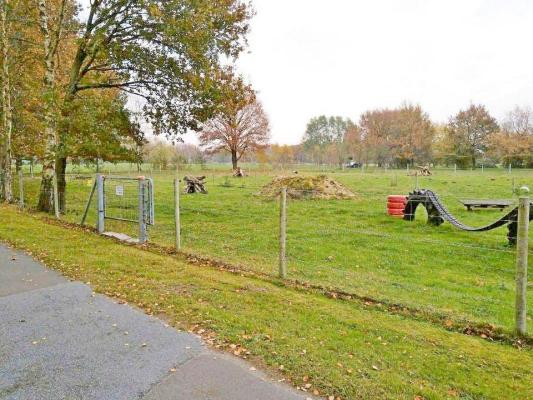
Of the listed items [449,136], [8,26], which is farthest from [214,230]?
[449,136]

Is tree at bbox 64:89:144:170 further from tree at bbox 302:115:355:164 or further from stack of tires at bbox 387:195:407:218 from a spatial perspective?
tree at bbox 302:115:355:164

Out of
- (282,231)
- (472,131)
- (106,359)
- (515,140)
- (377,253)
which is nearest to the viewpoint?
(106,359)

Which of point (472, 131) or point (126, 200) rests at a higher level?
point (472, 131)

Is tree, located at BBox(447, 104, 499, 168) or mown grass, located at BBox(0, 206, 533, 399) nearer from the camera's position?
mown grass, located at BBox(0, 206, 533, 399)

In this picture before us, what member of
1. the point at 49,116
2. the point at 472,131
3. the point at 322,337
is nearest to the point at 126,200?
the point at 49,116

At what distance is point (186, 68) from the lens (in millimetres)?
12289

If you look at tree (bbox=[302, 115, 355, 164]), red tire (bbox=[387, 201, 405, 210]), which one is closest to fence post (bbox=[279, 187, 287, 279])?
red tire (bbox=[387, 201, 405, 210])

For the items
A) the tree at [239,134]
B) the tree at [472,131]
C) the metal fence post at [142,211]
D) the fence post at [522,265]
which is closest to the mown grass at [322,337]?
the fence post at [522,265]

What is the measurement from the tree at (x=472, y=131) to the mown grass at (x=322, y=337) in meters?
58.5

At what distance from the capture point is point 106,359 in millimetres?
3467

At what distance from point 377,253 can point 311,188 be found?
9339 mm

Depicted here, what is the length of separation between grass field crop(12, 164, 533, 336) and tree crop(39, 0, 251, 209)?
147 inches

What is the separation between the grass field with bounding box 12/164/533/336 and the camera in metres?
5.58

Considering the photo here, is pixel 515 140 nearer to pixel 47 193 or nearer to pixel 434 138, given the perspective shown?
pixel 434 138
